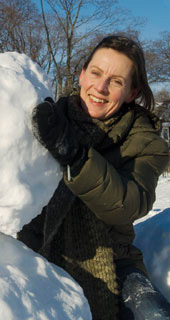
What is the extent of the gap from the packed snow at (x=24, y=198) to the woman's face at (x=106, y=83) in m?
0.47

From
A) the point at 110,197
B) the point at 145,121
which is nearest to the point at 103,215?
the point at 110,197

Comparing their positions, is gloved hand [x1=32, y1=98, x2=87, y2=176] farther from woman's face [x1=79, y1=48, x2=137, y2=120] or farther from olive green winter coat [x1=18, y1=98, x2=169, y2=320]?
woman's face [x1=79, y1=48, x2=137, y2=120]

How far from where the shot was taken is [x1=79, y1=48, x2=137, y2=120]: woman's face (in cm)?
153

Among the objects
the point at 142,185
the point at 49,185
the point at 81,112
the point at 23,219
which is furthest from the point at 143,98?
the point at 23,219

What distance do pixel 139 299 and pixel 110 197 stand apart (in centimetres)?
54

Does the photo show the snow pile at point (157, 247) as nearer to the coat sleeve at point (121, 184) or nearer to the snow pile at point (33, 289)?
the coat sleeve at point (121, 184)

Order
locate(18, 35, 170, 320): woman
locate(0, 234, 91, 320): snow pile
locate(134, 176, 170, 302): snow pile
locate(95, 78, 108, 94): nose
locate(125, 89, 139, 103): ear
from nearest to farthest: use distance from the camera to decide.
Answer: locate(0, 234, 91, 320): snow pile, locate(18, 35, 170, 320): woman, locate(95, 78, 108, 94): nose, locate(125, 89, 139, 103): ear, locate(134, 176, 170, 302): snow pile

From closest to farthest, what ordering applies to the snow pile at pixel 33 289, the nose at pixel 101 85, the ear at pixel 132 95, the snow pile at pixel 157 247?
the snow pile at pixel 33 289, the nose at pixel 101 85, the ear at pixel 132 95, the snow pile at pixel 157 247

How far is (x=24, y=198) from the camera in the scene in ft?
2.97

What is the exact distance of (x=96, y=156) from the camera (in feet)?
3.79

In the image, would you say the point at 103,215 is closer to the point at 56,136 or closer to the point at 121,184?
the point at 121,184

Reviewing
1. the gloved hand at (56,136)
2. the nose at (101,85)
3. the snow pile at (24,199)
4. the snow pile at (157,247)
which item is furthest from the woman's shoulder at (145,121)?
the snow pile at (157,247)

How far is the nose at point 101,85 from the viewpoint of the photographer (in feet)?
4.95

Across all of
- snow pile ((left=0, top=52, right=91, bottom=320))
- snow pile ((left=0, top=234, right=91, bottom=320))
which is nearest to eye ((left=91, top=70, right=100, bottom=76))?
snow pile ((left=0, top=52, right=91, bottom=320))
